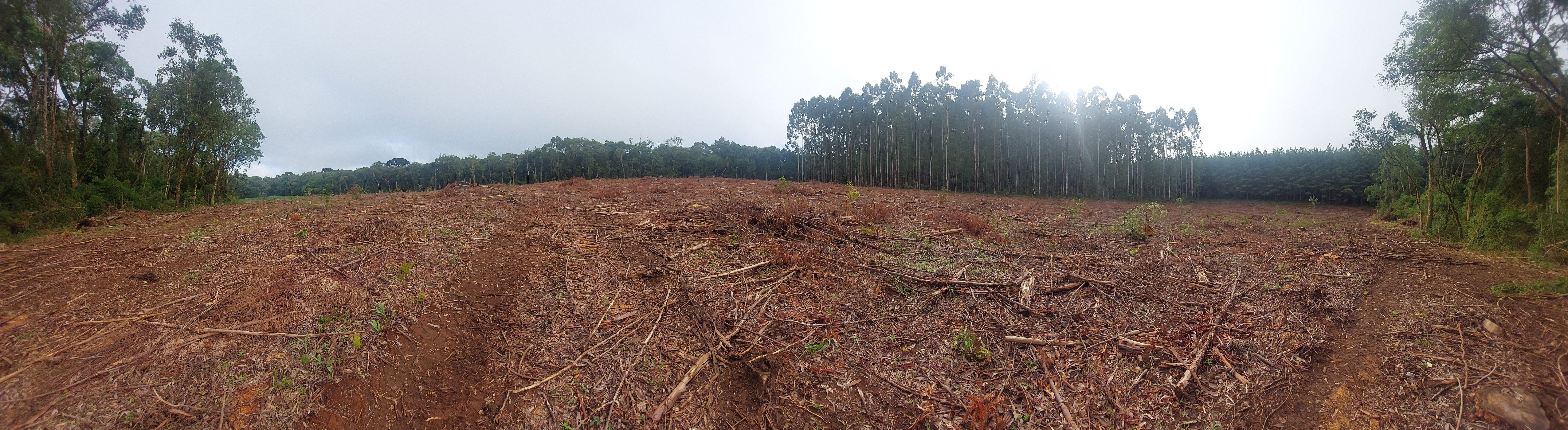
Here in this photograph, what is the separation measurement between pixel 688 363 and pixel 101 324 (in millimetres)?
5132

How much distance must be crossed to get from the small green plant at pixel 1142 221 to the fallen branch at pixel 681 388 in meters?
9.66

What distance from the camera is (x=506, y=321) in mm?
4922

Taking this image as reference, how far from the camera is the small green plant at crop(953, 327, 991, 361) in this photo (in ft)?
15.0

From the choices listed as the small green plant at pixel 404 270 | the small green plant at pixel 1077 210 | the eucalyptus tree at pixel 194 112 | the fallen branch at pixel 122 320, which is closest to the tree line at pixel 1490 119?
the small green plant at pixel 1077 210

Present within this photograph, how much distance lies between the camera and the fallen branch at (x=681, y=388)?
12.8ft

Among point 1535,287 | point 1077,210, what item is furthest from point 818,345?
point 1077,210

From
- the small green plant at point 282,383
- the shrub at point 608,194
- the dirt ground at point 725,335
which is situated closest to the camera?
the small green plant at point 282,383

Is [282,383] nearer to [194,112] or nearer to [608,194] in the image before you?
[608,194]

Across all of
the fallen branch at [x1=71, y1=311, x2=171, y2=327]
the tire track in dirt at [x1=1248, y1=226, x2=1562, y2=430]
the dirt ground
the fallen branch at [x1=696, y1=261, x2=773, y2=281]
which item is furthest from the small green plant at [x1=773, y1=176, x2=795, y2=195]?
the fallen branch at [x1=71, y1=311, x2=171, y2=327]

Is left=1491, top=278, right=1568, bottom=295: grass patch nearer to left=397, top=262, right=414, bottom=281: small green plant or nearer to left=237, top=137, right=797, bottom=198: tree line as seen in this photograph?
left=397, top=262, right=414, bottom=281: small green plant

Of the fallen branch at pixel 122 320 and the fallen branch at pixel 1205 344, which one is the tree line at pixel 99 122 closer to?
the fallen branch at pixel 122 320

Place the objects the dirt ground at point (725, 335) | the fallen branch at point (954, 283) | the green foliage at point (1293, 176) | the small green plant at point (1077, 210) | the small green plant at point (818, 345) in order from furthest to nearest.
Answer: the green foliage at point (1293, 176) < the small green plant at point (1077, 210) < the fallen branch at point (954, 283) < the small green plant at point (818, 345) < the dirt ground at point (725, 335)

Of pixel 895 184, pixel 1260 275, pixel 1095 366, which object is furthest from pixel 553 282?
pixel 895 184

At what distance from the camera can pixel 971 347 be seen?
4691 millimetres
